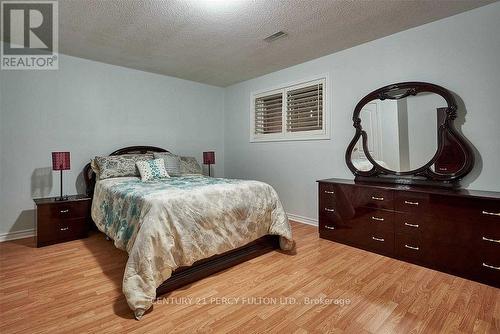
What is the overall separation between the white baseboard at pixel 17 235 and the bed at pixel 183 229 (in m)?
1.07

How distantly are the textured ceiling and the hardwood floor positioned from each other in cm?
246

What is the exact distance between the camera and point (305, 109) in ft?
12.7

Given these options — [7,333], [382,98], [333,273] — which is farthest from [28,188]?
[382,98]

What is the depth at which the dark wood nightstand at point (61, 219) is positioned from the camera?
2.90 meters

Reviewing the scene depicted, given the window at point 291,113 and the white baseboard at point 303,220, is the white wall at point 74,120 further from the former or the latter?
the white baseboard at point 303,220

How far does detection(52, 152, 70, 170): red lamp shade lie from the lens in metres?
3.03

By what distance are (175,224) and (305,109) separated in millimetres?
2732

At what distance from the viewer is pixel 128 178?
3.38 meters

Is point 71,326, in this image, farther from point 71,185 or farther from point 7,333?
point 71,185

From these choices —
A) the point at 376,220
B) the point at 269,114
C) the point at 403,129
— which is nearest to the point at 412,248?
the point at 376,220

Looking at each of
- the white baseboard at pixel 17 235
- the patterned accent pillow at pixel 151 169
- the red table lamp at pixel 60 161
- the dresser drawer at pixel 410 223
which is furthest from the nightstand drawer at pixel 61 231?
the dresser drawer at pixel 410 223

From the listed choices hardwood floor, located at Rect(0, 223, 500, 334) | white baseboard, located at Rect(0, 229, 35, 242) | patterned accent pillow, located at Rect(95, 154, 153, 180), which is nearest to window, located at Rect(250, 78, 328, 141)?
hardwood floor, located at Rect(0, 223, 500, 334)

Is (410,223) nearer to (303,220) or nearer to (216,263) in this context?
(303,220)

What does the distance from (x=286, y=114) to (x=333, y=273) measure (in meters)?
2.60
